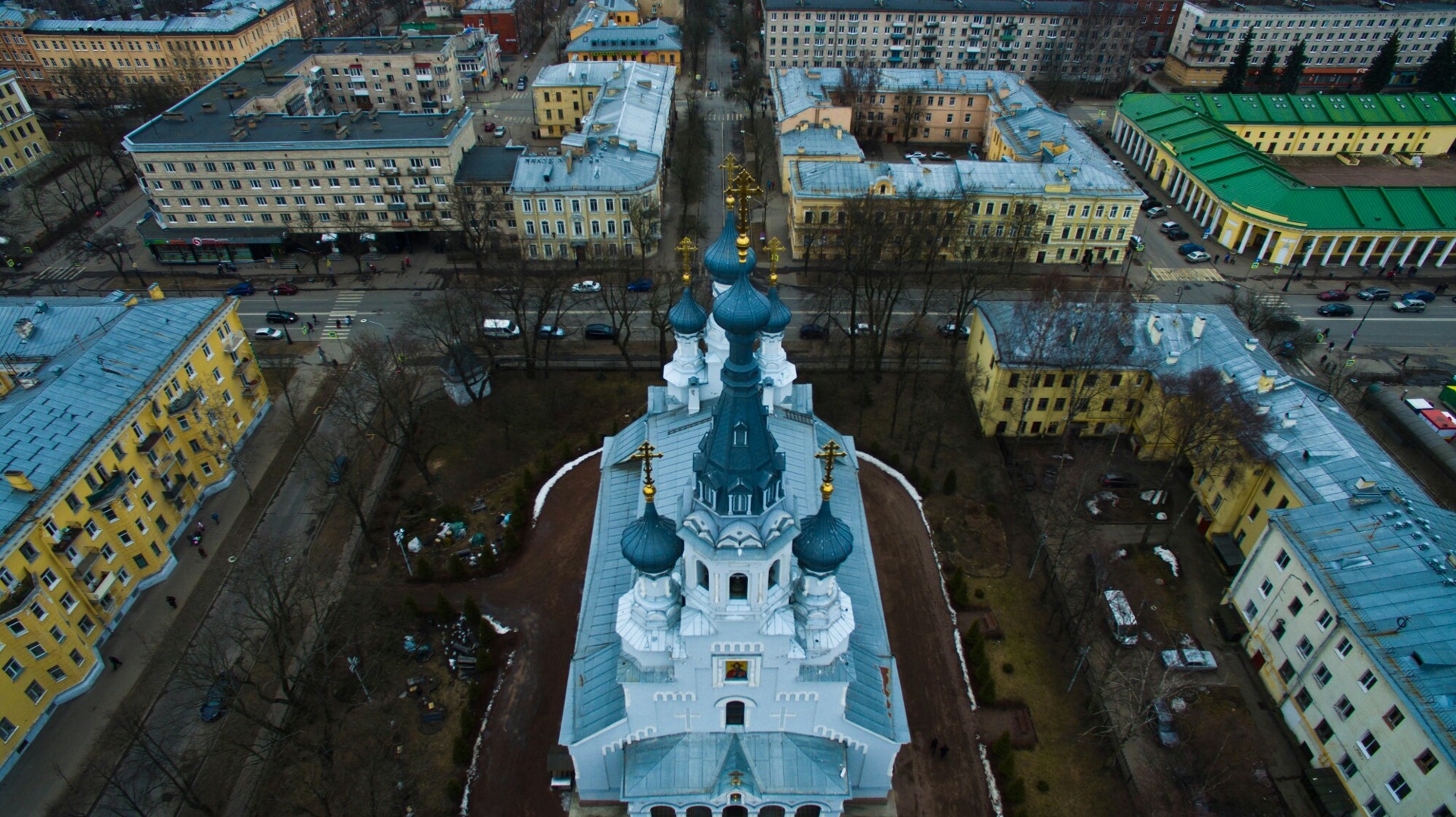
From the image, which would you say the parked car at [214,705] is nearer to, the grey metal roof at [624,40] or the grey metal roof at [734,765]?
the grey metal roof at [734,765]

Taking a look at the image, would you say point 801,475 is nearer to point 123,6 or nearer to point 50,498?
point 50,498

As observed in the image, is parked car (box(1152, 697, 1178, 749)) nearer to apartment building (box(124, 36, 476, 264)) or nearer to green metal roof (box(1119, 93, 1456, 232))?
green metal roof (box(1119, 93, 1456, 232))

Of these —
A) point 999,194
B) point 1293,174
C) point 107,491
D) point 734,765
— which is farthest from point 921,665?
point 1293,174

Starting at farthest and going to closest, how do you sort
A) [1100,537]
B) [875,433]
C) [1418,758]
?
[875,433] → [1100,537] → [1418,758]

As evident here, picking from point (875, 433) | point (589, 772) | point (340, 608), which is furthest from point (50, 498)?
point (875, 433)

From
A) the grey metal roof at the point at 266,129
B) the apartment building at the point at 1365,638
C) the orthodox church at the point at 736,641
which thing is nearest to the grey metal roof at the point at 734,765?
the orthodox church at the point at 736,641

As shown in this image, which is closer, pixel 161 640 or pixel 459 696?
pixel 459 696
